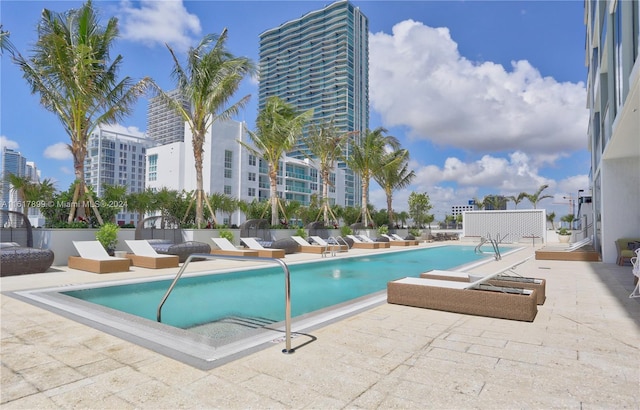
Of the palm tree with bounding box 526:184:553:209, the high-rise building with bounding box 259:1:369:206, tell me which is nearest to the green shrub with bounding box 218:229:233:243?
the palm tree with bounding box 526:184:553:209

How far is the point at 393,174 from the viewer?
95.6ft

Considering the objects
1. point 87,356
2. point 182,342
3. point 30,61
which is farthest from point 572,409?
point 30,61

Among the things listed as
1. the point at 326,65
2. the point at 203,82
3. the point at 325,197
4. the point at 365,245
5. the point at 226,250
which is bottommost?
the point at 365,245

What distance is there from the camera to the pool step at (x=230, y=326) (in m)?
4.82

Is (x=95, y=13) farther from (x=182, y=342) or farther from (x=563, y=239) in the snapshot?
(x=563, y=239)

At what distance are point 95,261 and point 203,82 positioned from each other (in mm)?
8665

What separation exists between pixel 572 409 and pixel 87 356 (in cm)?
379

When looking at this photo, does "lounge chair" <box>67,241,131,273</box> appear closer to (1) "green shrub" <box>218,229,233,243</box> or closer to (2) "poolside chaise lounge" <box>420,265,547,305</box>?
(1) "green shrub" <box>218,229,233,243</box>

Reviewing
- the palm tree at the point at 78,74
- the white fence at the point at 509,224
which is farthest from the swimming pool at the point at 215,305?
the white fence at the point at 509,224

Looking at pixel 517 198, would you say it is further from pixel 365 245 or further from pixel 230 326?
pixel 230 326

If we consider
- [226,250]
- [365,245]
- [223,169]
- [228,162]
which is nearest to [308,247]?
[226,250]

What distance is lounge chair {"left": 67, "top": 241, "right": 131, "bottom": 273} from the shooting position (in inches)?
369

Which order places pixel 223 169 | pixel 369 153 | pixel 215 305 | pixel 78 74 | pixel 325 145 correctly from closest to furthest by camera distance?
pixel 215 305 → pixel 78 74 → pixel 325 145 → pixel 369 153 → pixel 223 169

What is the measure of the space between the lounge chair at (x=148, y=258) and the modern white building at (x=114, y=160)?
10189 centimetres
